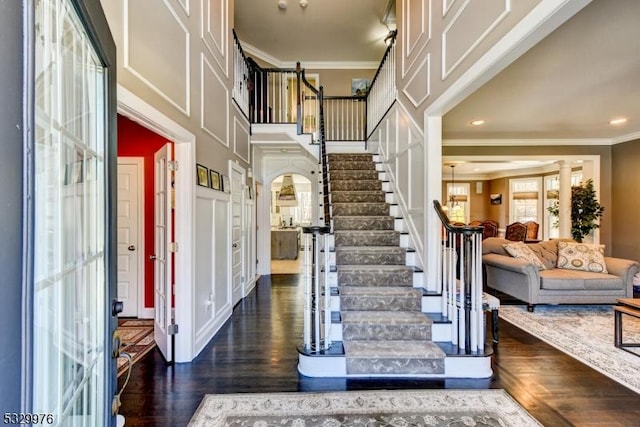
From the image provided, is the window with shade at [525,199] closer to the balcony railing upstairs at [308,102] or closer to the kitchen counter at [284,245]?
the balcony railing upstairs at [308,102]

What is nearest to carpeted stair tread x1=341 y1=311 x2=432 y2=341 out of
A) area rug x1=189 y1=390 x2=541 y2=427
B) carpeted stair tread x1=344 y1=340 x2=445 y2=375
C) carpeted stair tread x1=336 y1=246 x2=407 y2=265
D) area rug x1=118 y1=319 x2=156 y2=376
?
Result: carpeted stair tread x1=344 y1=340 x2=445 y2=375

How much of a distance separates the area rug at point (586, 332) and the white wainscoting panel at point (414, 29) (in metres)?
3.46

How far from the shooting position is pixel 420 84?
139 inches

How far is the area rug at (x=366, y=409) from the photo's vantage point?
212 cm

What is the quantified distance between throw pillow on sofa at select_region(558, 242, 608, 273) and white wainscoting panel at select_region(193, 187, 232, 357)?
5016 mm

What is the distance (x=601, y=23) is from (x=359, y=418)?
137 inches

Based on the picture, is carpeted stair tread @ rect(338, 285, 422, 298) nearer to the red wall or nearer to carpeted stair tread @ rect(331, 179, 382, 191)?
carpeted stair tread @ rect(331, 179, 382, 191)

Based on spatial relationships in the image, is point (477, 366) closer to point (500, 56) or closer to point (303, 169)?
point (500, 56)

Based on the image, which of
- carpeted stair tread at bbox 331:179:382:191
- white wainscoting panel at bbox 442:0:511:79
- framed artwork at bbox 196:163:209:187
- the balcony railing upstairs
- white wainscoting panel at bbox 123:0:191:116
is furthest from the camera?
carpeted stair tread at bbox 331:179:382:191

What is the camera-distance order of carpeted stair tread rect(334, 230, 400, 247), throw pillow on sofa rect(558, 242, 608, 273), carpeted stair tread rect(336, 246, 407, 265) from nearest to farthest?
carpeted stair tread rect(336, 246, 407, 265)
carpeted stair tread rect(334, 230, 400, 247)
throw pillow on sofa rect(558, 242, 608, 273)

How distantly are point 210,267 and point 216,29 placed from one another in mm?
2792

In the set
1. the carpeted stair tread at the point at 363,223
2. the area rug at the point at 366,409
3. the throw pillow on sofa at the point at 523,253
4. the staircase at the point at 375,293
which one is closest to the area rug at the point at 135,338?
the area rug at the point at 366,409

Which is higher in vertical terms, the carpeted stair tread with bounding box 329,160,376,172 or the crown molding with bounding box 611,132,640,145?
the crown molding with bounding box 611,132,640,145

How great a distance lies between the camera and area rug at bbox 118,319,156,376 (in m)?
3.01
